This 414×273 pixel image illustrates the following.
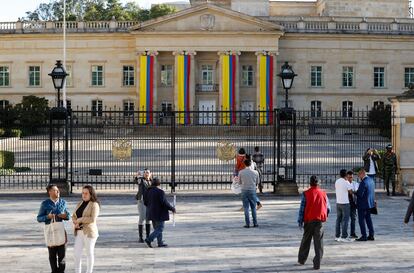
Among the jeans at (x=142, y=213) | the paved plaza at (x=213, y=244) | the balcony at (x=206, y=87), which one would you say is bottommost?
the paved plaza at (x=213, y=244)

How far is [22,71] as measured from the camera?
7012 centimetres

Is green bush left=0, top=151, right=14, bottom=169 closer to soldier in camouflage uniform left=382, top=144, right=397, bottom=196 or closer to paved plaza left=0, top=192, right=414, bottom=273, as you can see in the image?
paved plaza left=0, top=192, right=414, bottom=273

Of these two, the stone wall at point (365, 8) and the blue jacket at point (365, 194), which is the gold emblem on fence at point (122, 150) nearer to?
the blue jacket at point (365, 194)

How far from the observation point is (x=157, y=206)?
17.2 meters

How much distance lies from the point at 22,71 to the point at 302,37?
72.4ft

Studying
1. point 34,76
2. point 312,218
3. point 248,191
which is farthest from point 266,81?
point 312,218

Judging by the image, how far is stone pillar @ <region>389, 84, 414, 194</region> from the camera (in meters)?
25.8

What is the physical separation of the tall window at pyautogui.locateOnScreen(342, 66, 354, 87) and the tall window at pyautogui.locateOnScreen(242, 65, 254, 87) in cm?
729

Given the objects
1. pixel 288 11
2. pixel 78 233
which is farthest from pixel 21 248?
pixel 288 11

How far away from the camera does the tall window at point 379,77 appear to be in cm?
7056

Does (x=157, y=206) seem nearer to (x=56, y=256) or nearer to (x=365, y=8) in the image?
(x=56, y=256)

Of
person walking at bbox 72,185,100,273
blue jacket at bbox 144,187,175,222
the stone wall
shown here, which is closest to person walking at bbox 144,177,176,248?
blue jacket at bbox 144,187,175,222

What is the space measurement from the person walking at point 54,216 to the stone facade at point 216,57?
5417 cm

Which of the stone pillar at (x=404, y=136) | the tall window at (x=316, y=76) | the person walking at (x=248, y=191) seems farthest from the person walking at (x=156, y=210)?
the tall window at (x=316, y=76)
